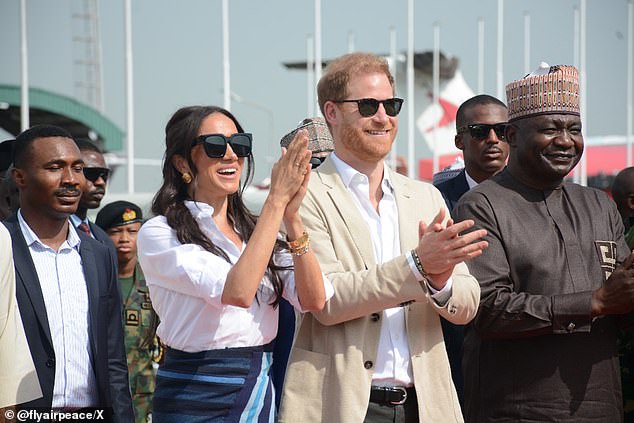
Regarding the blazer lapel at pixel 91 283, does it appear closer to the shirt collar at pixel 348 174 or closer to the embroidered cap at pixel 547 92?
the shirt collar at pixel 348 174

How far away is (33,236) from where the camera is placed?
13.8 feet

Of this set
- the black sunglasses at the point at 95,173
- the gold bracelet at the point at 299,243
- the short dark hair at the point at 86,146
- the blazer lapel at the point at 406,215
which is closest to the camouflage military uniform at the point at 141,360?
the black sunglasses at the point at 95,173

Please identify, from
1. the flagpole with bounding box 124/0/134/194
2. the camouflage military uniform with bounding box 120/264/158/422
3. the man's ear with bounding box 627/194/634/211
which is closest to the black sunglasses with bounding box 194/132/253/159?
the camouflage military uniform with bounding box 120/264/158/422

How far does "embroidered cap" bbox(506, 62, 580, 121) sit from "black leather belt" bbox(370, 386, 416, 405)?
1.28 meters

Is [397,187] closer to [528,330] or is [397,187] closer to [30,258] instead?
[528,330]

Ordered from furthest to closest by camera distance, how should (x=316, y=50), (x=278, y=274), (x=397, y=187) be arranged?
(x=316, y=50), (x=397, y=187), (x=278, y=274)

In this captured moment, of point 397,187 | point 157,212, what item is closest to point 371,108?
point 397,187

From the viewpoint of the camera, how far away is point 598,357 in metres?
3.81

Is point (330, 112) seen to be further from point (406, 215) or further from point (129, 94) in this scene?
point (129, 94)

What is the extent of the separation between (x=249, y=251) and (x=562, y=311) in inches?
50.0

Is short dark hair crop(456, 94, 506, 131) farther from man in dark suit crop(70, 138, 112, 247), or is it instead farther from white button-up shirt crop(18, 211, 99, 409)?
white button-up shirt crop(18, 211, 99, 409)

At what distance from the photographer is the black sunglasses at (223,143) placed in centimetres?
366

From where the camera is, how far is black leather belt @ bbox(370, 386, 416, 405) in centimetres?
361

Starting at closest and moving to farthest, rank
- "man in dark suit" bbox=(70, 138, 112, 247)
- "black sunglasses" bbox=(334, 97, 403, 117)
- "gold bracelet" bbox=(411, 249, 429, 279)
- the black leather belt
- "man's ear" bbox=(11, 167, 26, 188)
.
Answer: "gold bracelet" bbox=(411, 249, 429, 279)
the black leather belt
"black sunglasses" bbox=(334, 97, 403, 117)
"man's ear" bbox=(11, 167, 26, 188)
"man in dark suit" bbox=(70, 138, 112, 247)
